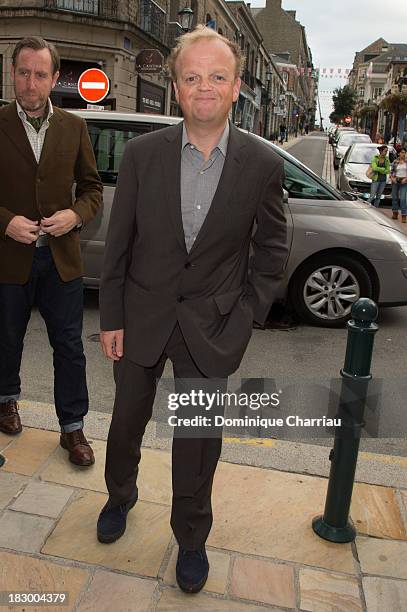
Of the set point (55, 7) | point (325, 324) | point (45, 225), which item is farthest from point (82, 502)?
point (55, 7)

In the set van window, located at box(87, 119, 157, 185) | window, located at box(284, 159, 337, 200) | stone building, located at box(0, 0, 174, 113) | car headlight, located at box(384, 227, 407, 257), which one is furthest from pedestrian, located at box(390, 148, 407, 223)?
van window, located at box(87, 119, 157, 185)

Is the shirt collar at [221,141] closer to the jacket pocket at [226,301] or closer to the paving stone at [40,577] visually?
the jacket pocket at [226,301]

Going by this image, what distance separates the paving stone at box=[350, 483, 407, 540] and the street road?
573 mm

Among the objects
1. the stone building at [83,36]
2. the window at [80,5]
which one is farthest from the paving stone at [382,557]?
the window at [80,5]

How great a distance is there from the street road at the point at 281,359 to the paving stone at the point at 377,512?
0.57m

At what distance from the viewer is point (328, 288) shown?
18.2ft

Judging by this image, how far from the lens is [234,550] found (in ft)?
8.14

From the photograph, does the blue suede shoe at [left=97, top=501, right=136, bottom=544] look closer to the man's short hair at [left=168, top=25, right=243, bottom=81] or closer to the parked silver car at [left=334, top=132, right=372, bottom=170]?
the man's short hair at [left=168, top=25, right=243, bottom=81]

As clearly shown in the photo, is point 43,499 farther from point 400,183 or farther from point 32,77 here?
point 400,183

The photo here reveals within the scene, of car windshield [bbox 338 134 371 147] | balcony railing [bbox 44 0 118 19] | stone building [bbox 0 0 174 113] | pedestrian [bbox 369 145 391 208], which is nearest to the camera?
pedestrian [bbox 369 145 391 208]

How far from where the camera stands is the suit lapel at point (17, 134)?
2756 mm

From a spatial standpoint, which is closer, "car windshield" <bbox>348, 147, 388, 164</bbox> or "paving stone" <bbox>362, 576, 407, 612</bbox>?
"paving stone" <bbox>362, 576, 407, 612</bbox>

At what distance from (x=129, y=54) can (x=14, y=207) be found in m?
18.9

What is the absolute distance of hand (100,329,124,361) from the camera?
228 cm
